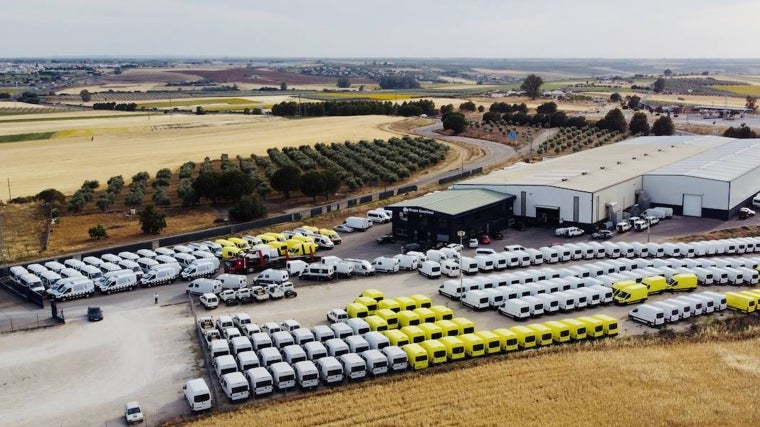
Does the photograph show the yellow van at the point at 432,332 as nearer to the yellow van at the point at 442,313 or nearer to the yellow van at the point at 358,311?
the yellow van at the point at 442,313

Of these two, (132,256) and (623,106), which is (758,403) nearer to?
(132,256)

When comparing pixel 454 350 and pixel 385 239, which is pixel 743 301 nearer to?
pixel 454 350

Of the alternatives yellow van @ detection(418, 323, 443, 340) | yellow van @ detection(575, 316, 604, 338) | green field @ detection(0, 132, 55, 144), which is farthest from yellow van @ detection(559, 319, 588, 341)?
green field @ detection(0, 132, 55, 144)

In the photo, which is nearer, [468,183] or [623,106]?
[468,183]

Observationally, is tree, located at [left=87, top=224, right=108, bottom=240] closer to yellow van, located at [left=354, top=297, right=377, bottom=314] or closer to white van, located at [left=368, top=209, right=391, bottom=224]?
white van, located at [left=368, top=209, right=391, bottom=224]

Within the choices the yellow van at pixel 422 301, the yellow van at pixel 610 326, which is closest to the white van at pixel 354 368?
the yellow van at pixel 422 301

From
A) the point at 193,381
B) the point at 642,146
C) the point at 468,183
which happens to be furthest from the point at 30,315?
the point at 642,146

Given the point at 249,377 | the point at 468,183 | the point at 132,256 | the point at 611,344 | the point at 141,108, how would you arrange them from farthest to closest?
the point at 141,108, the point at 468,183, the point at 132,256, the point at 611,344, the point at 249,377
